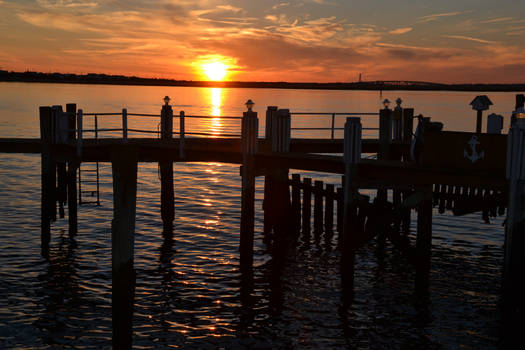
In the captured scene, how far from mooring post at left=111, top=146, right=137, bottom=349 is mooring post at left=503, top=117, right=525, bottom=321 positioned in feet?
25.8

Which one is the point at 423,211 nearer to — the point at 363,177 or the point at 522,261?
the point at 363,177

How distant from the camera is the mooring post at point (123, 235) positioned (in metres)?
11.2

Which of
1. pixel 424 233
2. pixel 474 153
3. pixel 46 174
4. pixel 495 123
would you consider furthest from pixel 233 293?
pixel 495 123

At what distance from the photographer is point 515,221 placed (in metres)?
12.3

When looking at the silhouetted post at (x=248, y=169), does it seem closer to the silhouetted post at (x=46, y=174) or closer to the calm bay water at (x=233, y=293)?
the calm bay water at (x=233, y=293)

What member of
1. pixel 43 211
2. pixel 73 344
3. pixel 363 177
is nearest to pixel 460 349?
pixel 363 177

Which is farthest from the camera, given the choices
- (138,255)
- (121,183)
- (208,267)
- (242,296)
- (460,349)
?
(138,255)

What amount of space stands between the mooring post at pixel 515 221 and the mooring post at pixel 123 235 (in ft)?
25.8

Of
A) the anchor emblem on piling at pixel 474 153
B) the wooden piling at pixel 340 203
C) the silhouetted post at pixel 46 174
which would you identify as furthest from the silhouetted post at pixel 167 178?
the anchor emblem on piling at pixel 474 153

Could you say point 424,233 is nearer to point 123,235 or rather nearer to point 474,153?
point 474,153

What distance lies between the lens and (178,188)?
36375mm

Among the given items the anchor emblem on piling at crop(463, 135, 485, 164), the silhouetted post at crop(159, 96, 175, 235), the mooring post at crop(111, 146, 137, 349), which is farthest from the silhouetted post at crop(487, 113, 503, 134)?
the silhouetted post at crop(159, 96, 175, 235)

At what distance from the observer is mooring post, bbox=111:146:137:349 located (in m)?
11.2

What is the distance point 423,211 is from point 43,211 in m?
13.3
